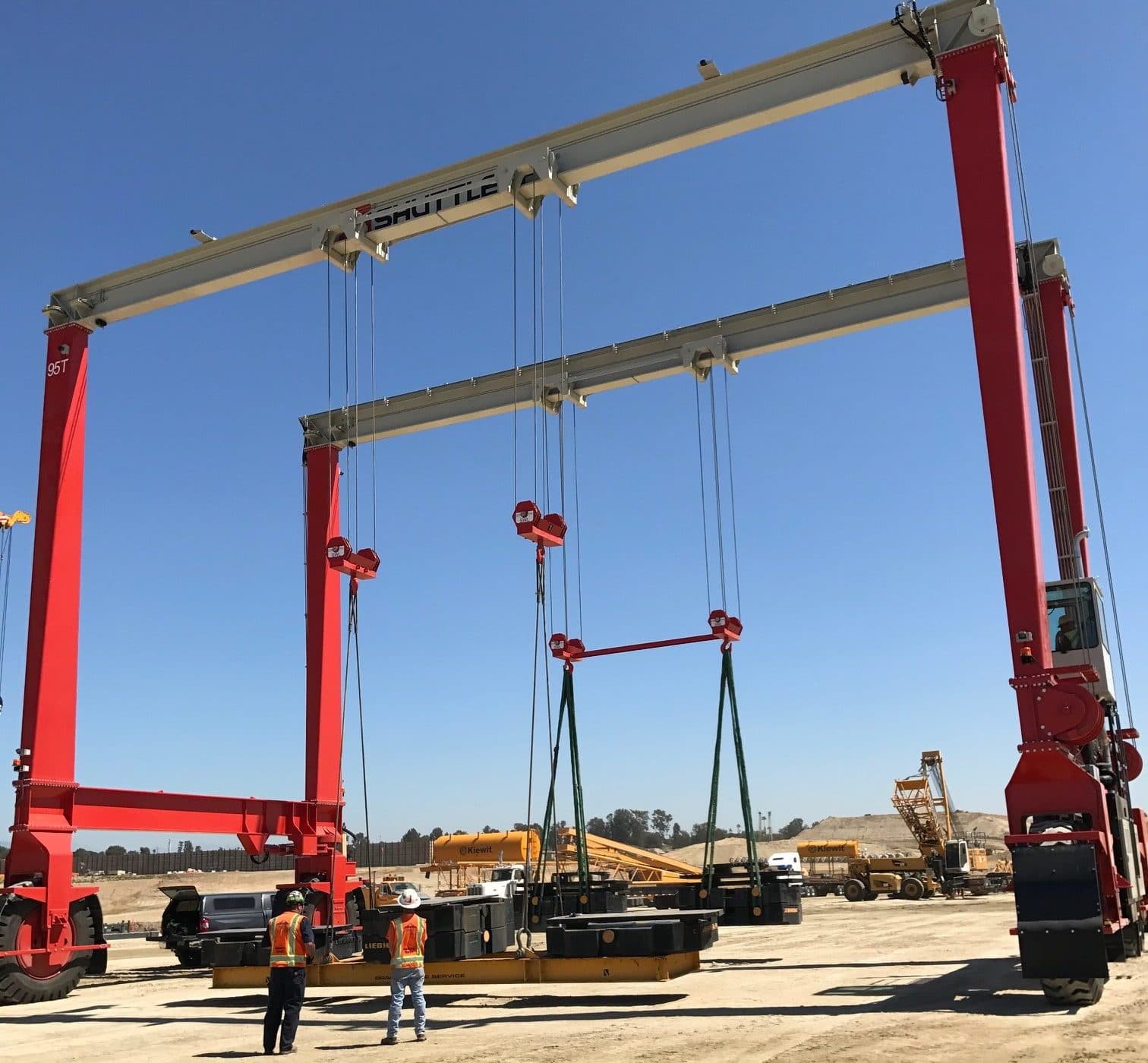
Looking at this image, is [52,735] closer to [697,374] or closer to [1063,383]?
[697,374]

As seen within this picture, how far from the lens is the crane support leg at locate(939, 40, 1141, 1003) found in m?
10.6

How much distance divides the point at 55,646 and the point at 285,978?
8406 mm

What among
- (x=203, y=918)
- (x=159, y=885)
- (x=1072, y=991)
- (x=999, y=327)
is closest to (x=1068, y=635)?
(x=999, y=327)

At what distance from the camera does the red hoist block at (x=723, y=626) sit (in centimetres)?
1677

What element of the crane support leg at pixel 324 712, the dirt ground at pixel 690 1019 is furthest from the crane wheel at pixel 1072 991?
the crane support leg at pixel 324 712

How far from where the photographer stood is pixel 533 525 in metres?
14.4

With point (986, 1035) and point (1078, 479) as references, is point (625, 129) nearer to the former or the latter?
point (1078, 479)

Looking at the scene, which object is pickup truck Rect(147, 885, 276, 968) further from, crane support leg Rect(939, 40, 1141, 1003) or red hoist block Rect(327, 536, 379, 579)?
crane support leg Rect(939, 40, 1141, 1003)

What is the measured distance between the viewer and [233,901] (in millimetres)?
21734

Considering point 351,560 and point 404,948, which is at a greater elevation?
point 351,560

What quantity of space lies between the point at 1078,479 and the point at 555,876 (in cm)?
1005

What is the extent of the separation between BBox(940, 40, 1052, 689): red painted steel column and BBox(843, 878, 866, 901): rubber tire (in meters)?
32.5

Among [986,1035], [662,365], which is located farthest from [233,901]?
[986,1035]

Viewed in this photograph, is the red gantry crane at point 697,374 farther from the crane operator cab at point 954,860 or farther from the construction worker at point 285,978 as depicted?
the crane operator cab at point 954,860
